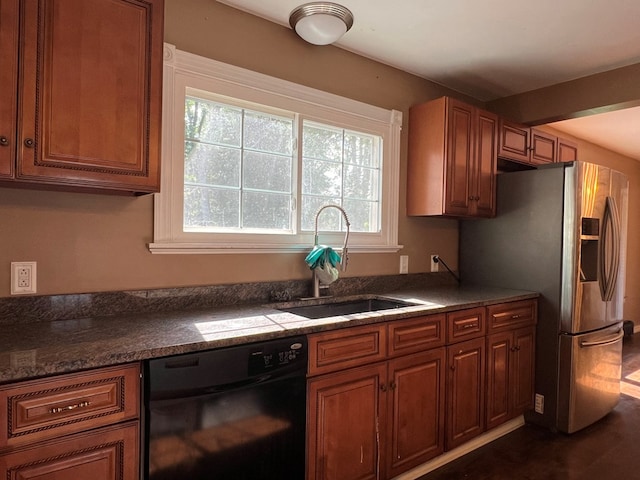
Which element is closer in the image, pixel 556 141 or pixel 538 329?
pixel 538 329

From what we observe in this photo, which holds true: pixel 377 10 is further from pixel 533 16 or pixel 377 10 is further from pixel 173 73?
pixel 173 73

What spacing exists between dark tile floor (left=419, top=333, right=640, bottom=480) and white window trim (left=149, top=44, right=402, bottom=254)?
4.43 ft

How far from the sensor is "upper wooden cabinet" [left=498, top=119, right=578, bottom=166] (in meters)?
3.10

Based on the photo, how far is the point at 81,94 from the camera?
1.41 metres

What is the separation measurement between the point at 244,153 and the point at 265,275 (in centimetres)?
66

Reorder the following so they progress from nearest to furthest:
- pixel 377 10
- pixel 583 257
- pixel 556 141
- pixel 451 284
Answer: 1. pixel 377 10
2. pixel 583 257
3. pixel 451 284
4. pixel 556 141

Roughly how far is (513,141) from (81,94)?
9.46 feet

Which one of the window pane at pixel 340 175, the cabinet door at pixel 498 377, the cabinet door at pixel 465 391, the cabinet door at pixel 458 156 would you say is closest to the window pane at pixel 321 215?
the window pane at pixel 340 175

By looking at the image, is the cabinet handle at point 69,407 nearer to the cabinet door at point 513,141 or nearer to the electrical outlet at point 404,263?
the electrical outlet at point 404,263

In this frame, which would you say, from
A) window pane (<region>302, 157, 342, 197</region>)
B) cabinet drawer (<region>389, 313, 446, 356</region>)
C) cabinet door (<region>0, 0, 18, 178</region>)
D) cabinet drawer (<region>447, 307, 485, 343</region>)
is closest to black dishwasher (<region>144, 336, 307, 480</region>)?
cabinet drawer (<region>389, 313, 446, 356</region>)

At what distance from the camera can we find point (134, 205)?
1836 millimetres

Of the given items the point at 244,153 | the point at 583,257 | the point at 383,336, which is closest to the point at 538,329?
the point at 583,257

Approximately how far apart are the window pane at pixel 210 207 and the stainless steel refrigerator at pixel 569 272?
198 centimetres

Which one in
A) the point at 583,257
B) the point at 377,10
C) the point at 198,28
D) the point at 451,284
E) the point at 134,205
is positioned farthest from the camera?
the point at 451,284
